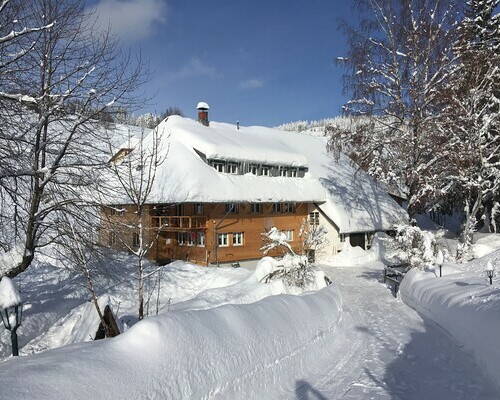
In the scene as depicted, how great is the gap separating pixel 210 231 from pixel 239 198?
7.94 ft

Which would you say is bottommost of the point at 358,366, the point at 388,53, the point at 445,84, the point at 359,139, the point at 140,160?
the point at 358,366

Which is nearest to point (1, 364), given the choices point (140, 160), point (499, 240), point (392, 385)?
point (392, 385)

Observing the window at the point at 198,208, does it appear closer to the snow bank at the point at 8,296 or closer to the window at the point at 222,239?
the window at the point at 222,239

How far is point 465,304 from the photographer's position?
9289mm

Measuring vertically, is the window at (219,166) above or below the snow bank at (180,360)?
above

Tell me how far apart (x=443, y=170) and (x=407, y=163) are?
3.29 m

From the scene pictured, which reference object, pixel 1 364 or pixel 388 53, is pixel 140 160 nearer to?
pixel 1 364

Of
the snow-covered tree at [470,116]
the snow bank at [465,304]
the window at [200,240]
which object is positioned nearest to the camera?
the snow bank at [465,304]

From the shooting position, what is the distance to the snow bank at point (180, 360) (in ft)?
12.3

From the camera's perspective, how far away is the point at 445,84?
1870 centimetres

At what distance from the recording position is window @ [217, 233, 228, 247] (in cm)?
2340

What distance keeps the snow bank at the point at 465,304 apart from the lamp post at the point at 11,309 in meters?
7.42

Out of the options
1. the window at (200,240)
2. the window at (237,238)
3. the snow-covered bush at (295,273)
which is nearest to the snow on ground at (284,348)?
the snow-covered bush at (295,273)

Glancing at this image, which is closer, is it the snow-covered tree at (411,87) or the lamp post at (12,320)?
the lamp post at (12,320)
